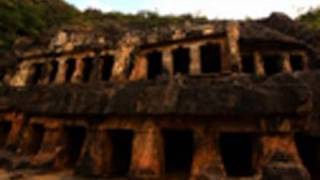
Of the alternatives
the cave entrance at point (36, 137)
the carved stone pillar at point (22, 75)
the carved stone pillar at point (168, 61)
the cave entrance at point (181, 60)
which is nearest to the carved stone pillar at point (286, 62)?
the cave entrance at point (181, 60)

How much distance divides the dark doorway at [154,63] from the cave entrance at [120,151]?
669 cm

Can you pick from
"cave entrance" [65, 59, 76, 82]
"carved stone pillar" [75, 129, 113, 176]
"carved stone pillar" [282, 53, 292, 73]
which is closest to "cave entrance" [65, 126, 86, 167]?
"carved stone pillar" [75, 129, 113, 176]

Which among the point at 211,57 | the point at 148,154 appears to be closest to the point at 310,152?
the point at 148,154

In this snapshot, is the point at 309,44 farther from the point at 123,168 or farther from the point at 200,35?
the point at 123,168

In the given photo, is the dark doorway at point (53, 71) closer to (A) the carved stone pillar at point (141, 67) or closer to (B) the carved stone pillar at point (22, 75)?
(B) the carved stone pillar at point (22, 75)

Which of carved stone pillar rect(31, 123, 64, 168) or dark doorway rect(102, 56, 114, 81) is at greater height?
dark doorway rect(102, 56, 114, 81)

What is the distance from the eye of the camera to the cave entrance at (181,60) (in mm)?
13414

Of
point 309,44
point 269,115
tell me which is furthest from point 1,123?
point 309,44

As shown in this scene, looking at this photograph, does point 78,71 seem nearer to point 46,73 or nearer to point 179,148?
point 46,73

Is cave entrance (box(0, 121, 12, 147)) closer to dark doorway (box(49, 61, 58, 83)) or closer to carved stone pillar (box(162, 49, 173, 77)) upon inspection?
dark doorway (box(49, 61, 58, 83))

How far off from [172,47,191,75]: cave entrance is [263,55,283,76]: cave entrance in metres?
4.81

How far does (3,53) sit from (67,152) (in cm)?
1329

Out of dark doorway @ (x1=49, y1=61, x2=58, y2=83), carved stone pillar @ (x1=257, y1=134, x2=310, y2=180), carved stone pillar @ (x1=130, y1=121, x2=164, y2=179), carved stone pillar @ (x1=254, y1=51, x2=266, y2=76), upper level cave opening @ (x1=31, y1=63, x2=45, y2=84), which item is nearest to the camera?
carved stone pillar @ (x1=257, y1=134, x2=310, y2=180)

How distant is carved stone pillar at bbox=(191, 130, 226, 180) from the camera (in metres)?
5.53
